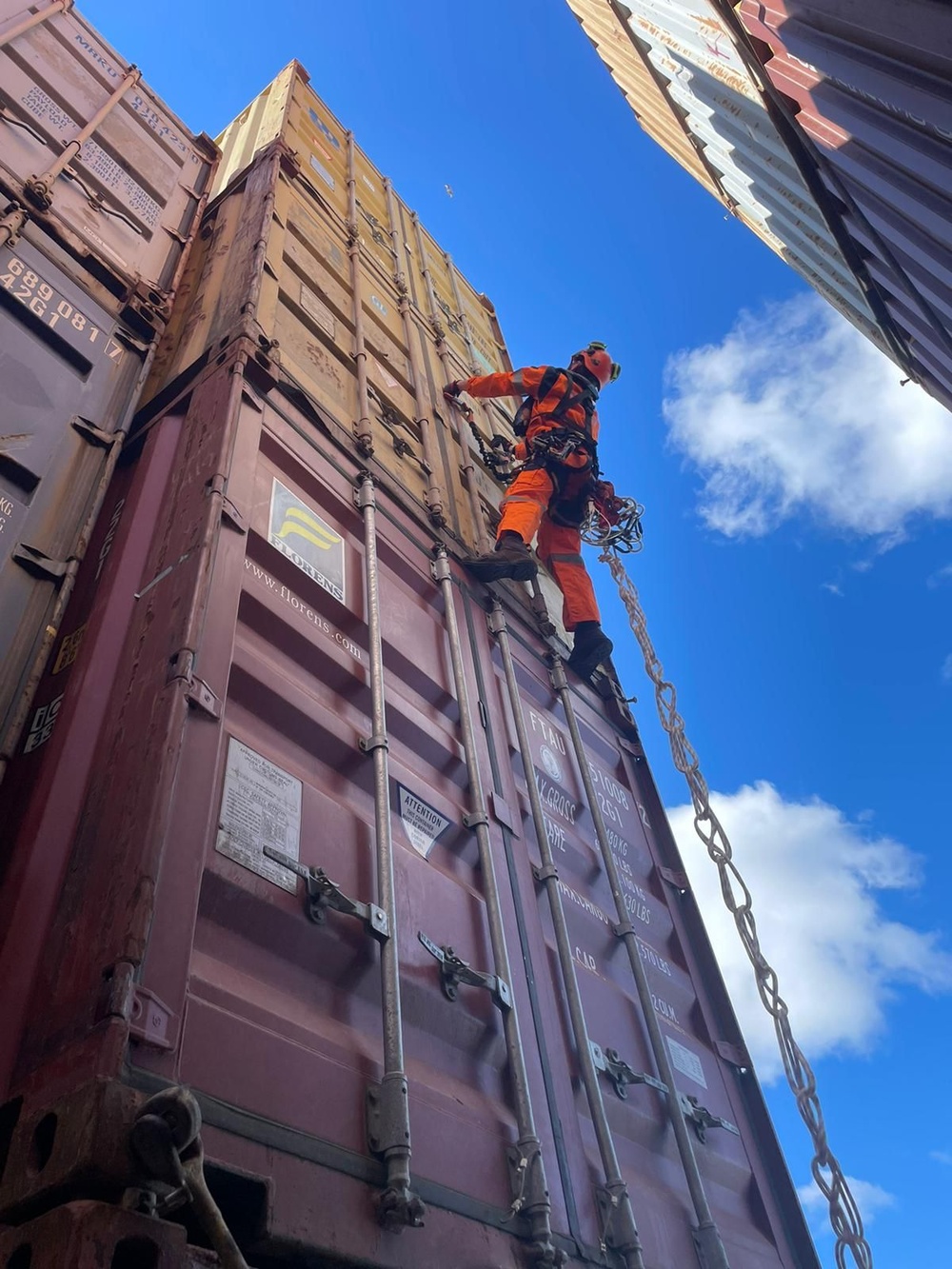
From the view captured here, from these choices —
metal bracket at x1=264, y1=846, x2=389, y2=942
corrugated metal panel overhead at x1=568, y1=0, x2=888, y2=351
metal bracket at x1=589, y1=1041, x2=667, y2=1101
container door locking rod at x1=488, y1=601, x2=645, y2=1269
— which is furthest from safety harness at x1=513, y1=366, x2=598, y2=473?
metal bracket at x1=264, y1=846, x2=389, y2=942

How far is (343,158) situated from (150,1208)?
8.16 metres

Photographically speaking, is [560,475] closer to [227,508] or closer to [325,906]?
[227,508]

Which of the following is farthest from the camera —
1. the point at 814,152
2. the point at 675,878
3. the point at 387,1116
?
the point at 675,878

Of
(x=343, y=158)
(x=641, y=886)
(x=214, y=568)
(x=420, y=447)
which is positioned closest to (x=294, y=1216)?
(x=214, y=568)

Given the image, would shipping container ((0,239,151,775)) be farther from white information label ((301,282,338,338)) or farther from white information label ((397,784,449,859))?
white information label ((397,784,449,859))

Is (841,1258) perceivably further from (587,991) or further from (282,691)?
(282,691)

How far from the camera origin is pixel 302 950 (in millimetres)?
2168

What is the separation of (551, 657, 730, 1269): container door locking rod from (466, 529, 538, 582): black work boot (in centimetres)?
63

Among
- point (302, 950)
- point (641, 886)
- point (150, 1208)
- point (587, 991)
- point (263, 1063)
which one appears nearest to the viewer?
point (150, 1208)

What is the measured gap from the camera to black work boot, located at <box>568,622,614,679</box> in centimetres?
500

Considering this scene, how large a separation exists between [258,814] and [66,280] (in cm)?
278

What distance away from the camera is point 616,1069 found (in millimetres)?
3033

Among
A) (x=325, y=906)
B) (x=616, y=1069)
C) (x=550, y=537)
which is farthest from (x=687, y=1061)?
(x=550, y=537)

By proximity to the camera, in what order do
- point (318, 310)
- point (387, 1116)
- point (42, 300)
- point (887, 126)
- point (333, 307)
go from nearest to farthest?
point (387, 1116) → point (887, 126) → point (42, 300) → point (318, 310) → point (333, 307)
